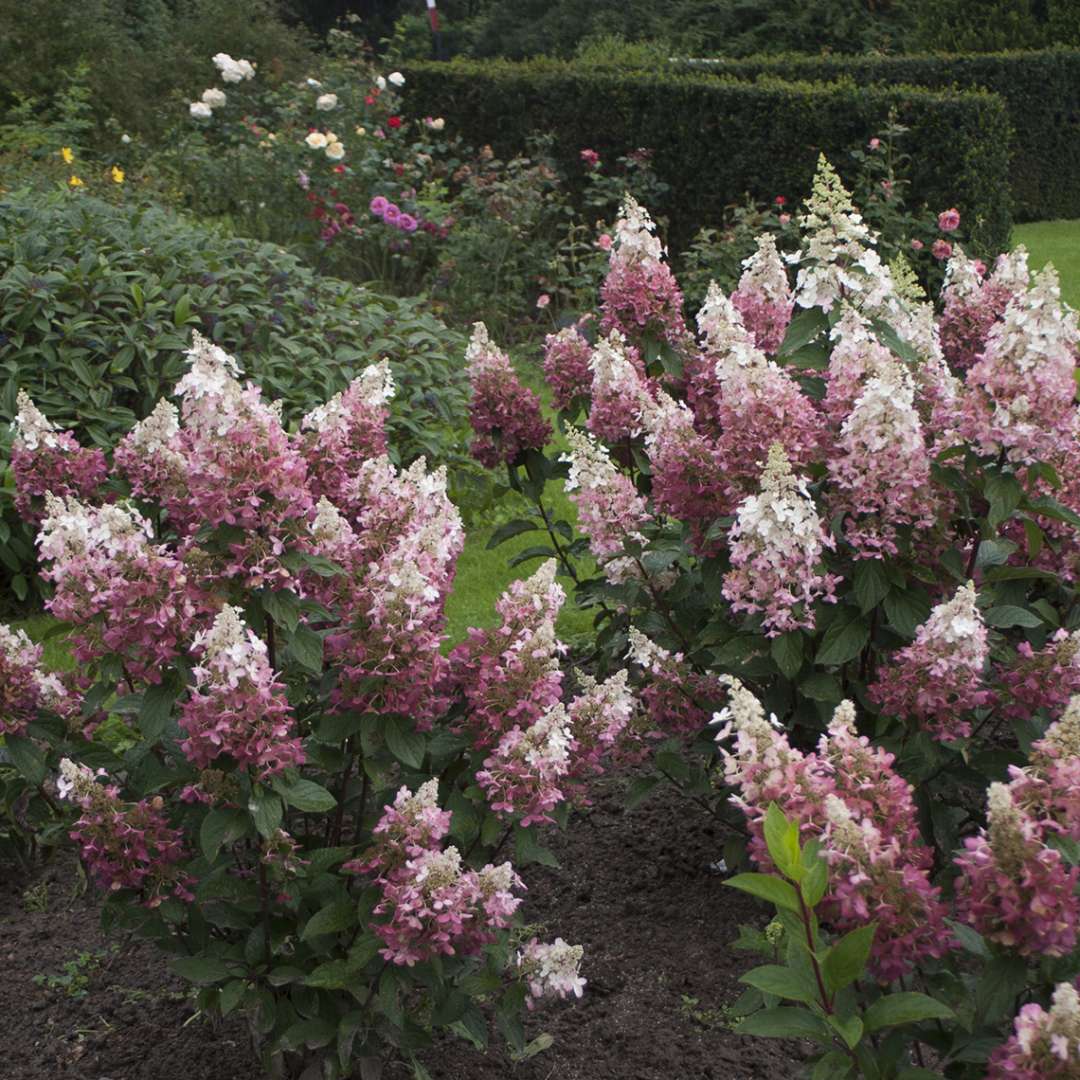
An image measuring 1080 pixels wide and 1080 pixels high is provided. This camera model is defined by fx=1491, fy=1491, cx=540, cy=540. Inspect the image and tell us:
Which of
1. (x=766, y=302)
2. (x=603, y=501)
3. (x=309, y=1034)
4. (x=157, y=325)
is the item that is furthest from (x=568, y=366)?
(x=157, y=325)

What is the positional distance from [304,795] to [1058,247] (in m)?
12.2

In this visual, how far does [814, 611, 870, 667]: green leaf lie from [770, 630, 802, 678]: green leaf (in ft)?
0.26

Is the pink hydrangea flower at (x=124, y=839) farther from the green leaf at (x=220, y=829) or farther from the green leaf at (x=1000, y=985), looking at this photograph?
the green leaf at (x=1000, y=985)

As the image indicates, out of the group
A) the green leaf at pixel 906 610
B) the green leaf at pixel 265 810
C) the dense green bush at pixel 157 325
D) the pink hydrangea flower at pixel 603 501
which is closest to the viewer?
the green leaf at pixel 265 810

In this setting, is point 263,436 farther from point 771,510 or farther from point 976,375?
point 976,375

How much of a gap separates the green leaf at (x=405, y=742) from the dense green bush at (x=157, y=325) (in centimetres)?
329

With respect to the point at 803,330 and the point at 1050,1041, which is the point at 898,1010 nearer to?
the point at 1050,1041

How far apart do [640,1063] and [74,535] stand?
1.45 metres

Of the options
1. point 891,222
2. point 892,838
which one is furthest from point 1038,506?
point 891,222

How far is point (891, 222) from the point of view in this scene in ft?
31.7

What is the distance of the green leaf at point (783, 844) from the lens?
5.33 ft

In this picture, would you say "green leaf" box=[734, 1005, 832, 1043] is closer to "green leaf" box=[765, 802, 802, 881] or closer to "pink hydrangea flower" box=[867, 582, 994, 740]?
"green leaf" box=[765, 802, 802, 881]

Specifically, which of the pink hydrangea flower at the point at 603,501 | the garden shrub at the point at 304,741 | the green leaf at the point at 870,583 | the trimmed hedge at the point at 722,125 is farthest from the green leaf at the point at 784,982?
the trimmed hedge at the point at 722,125

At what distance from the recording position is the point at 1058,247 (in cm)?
Answer: 1302
